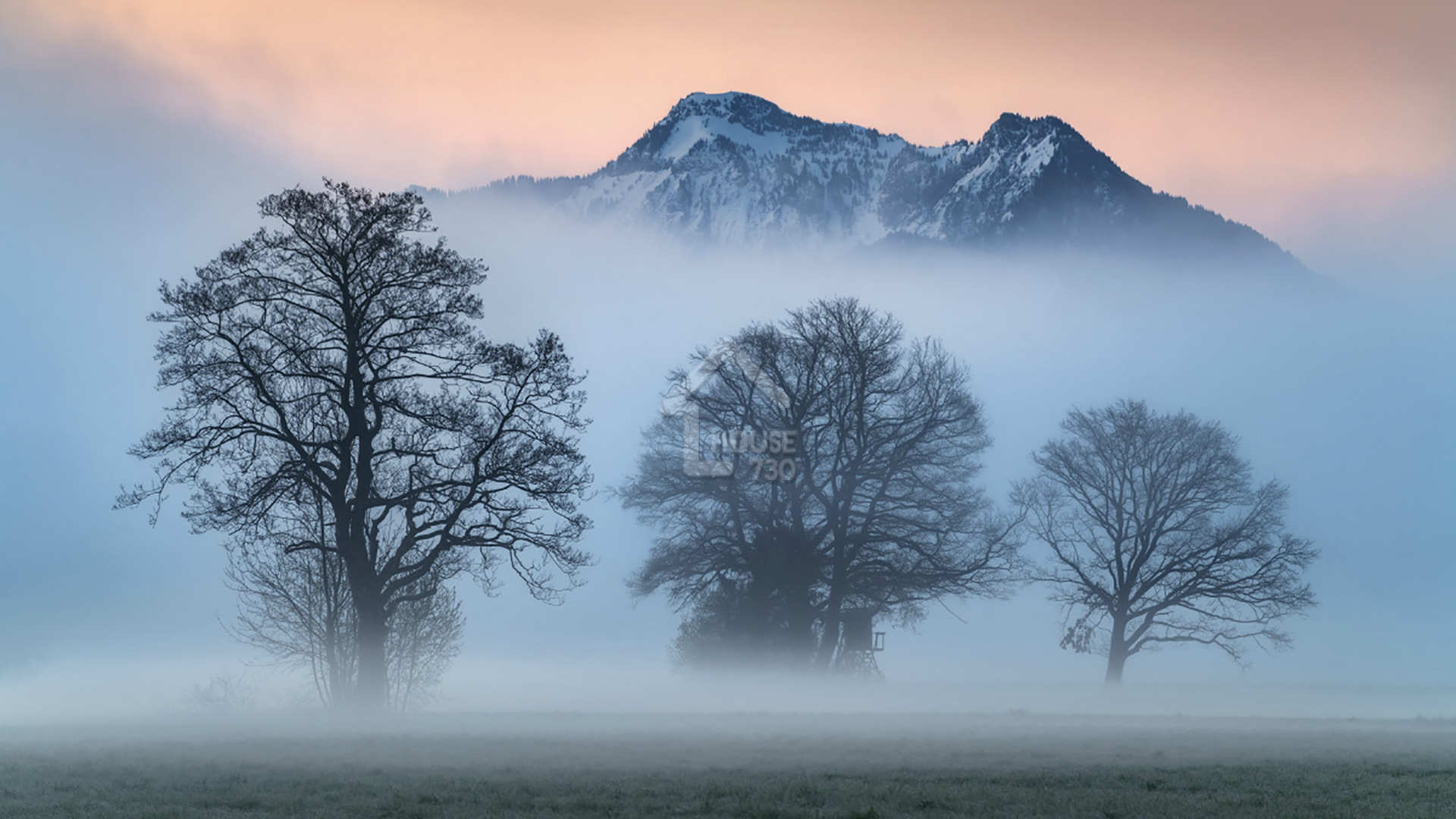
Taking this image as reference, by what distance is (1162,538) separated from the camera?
46688 millimetres

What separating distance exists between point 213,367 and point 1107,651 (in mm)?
36584

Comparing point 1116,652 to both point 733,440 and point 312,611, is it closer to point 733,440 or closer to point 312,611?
point 733,440

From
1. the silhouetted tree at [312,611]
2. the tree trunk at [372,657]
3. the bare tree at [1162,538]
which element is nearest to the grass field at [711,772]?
the tree trunk at [372,657]

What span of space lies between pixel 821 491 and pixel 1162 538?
52.3 ft

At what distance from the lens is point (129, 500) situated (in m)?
25.3

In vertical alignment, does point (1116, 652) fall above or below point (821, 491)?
below

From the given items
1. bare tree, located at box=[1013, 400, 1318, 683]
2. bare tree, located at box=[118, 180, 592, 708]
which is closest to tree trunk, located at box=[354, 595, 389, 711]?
bare tree, located at box=[118, 180, 592, 708]

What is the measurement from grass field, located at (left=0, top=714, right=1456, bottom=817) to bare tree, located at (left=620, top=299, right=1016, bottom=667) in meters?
12.0

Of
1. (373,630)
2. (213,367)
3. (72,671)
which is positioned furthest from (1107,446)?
(72,671)

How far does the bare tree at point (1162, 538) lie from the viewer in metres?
45.2

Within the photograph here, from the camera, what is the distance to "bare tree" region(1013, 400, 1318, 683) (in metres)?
45.2

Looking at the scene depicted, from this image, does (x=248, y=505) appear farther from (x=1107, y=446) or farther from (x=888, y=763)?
(x=1107, y=446)

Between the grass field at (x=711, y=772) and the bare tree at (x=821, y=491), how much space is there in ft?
39.3

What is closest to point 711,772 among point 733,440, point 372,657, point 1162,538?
point 372,657
